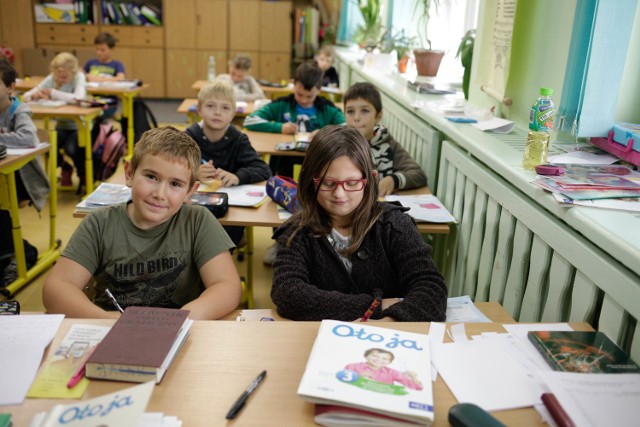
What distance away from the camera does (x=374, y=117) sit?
3043mm

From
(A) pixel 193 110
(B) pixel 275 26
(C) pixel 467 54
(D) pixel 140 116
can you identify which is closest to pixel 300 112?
(A) pixel 193 110

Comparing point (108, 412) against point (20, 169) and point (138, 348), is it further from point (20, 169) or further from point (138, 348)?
point (20, 169)

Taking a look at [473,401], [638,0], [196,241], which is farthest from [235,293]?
[638,0]

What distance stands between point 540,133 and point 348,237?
25.1 inches

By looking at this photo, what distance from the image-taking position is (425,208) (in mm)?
2432

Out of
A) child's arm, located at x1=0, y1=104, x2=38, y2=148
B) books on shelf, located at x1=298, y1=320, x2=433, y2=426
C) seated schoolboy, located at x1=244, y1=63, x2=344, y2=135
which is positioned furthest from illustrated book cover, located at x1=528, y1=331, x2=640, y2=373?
seated schoolboy, located at x1=244, y1=63, x2=344, y2=135

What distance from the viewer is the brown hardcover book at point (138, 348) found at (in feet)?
3.44

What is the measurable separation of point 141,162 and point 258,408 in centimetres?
94

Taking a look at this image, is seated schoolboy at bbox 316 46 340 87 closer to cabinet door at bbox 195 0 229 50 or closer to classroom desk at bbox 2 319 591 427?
cabinet door at bbox 195 0 229 50

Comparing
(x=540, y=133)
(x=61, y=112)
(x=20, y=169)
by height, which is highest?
(x=540, y=133)

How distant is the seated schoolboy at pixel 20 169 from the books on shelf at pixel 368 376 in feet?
7.75

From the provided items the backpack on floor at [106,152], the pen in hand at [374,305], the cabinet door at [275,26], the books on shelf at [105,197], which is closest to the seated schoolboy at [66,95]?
the backpack on floor at [106,152]

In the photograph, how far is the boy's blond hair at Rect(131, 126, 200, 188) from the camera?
171 centimetres

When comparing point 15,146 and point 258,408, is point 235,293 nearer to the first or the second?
point 258,408
